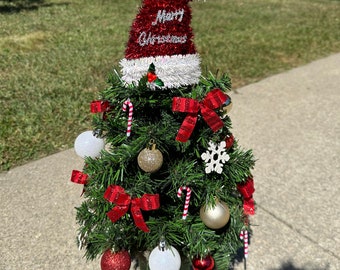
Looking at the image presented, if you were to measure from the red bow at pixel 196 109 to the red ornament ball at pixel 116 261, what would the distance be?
684mm

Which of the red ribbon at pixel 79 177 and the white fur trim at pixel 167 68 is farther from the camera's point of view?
the red ribbon at pixel 79 177

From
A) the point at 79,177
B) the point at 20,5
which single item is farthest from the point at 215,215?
the point at 20,5

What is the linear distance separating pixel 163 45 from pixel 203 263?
46.8 inches

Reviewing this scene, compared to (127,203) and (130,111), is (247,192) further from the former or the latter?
(130,111)

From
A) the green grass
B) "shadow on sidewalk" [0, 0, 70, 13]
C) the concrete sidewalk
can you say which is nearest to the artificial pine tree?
the concrete sidewalk

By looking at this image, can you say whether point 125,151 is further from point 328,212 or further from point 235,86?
point 235,86

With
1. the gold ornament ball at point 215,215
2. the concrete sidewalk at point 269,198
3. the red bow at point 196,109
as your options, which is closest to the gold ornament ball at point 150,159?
the red bow at point 196,109

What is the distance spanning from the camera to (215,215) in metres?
A: 2.13

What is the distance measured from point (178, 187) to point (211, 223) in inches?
9.9

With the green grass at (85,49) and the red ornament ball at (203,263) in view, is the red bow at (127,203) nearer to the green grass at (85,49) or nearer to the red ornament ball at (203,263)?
the red ornament ball at (203,263)

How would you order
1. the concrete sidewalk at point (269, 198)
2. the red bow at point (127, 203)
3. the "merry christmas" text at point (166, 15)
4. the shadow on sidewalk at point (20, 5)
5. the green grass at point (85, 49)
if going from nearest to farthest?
1. the "merry christmas" text at point (166, 15)
2. the red bow at point (127, 203)
3. the concrete sidewalk at point (269, 198)
4. the green grass at point (85, 49)
5. the shadow on sidewalk at point (20, 5)

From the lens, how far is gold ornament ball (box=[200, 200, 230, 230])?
6.98ft

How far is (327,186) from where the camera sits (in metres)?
3.63

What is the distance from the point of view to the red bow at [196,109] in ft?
6.47
